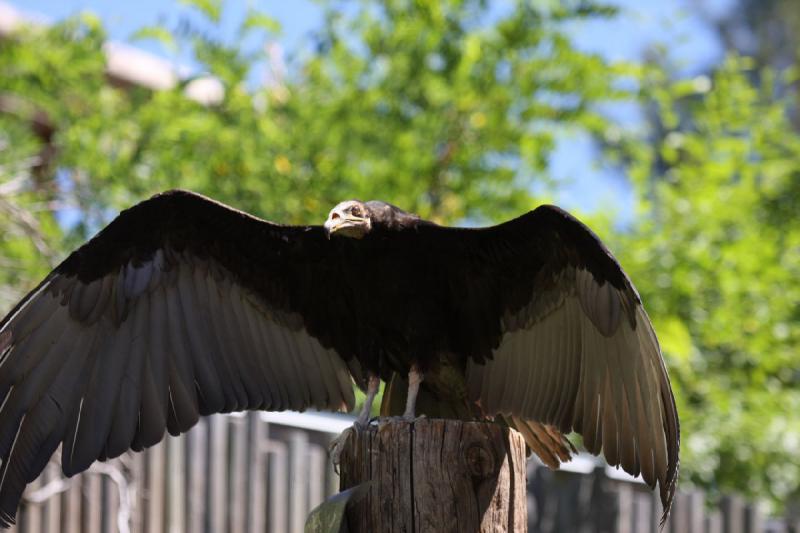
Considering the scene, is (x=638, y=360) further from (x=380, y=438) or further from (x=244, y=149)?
(x=244, y=149)

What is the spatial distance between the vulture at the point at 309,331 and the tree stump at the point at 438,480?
0.52 meters

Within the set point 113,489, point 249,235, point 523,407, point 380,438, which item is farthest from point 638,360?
point 113,489

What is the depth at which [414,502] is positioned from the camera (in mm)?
3049

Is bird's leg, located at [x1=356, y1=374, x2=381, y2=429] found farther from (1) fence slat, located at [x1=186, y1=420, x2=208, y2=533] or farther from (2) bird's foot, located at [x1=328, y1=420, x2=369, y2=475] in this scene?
(1) fence slat, located at [x1=186, y1=420, x2=208, y2=533]

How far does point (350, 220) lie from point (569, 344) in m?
0.78

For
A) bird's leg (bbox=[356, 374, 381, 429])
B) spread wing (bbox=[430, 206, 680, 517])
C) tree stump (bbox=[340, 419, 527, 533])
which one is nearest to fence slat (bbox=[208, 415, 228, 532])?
bird's leg (bbox=[356, 374, 381, 429])

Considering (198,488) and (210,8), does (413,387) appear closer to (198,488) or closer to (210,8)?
(198,488)

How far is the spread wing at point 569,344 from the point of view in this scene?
339 cm

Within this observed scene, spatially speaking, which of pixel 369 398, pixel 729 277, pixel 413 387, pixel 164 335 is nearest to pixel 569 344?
pixel 413 387

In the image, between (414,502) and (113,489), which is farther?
(113,489)

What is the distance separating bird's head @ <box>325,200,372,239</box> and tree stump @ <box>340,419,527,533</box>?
732mm

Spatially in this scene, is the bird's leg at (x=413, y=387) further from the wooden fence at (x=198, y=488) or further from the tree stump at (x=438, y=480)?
the wooden fence at (x=198, y=488)

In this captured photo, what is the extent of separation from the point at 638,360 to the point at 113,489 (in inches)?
91.6

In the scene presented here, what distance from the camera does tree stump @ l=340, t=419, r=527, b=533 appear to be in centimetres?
304
